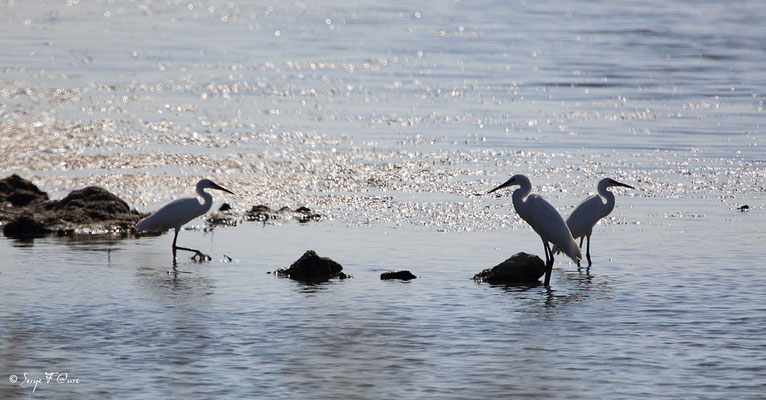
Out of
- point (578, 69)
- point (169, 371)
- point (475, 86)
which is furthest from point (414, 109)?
point (169, 371)

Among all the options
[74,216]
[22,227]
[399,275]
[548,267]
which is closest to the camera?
[399,275]

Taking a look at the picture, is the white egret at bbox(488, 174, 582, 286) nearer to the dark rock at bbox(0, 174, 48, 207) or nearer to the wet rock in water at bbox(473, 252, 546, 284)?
the wet rock in water at bbox(473, 252, 546, 284)

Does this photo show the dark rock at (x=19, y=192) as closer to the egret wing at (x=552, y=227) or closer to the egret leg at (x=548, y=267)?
the egret wing at (x=552, y=227)

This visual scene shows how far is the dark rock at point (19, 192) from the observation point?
14336 millimetres

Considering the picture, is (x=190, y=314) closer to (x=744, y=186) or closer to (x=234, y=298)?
(x=234, y=298)

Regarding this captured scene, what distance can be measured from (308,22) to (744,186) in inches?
1637

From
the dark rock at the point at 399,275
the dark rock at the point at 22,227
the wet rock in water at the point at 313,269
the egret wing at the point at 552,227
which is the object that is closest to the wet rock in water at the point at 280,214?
the dark rock at the point at 22,227

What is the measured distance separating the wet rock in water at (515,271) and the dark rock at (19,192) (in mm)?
6959

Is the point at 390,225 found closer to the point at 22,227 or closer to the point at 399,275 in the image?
the point at 399,275

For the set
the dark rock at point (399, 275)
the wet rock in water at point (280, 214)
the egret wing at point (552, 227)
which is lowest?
the dark rock at point (399, 275)

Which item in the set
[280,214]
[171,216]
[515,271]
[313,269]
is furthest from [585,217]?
[171,216]

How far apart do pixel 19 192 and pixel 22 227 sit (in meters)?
1.64

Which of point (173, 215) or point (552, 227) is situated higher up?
point (173, 215)

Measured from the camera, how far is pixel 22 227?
12.9m
